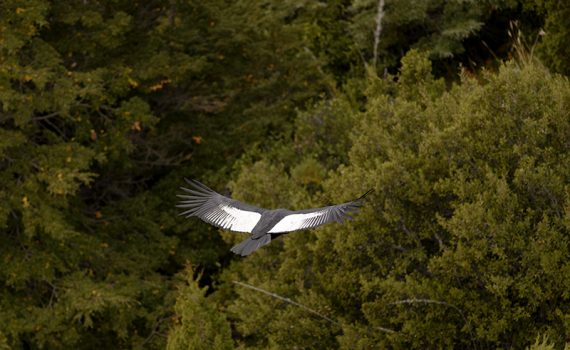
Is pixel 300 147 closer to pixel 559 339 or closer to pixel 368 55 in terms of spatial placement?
pixel 368 55

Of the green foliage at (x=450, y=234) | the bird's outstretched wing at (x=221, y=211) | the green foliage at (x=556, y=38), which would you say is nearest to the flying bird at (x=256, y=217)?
the bird's outstretched wing at (x=221, y=211)

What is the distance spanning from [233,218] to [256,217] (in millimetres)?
177

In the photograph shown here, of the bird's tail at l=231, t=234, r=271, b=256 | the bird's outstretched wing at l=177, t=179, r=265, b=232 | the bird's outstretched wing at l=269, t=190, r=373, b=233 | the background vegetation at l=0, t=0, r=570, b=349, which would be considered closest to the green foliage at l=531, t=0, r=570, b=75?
the background vegetation at l=0, t=0, r=570, b=349

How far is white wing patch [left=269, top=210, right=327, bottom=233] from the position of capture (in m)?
7.79

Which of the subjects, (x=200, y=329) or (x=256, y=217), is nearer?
(x=256, y=217)

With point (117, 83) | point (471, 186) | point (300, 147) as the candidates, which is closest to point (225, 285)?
point (300, 147)

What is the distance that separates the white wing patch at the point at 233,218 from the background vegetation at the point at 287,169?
236 cm

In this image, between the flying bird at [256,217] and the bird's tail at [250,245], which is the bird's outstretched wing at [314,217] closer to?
the flying bird at [256,217]

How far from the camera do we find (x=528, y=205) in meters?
11.3

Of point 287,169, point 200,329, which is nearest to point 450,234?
point 200,329

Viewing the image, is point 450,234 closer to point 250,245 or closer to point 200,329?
point 200,329

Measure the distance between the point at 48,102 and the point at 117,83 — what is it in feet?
4.27

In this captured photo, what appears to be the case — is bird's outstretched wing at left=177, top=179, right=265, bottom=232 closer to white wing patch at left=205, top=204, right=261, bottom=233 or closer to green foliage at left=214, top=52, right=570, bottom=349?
white wing patch at left=205, top=204, right=261, bottom=233

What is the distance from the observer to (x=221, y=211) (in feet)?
29.1
